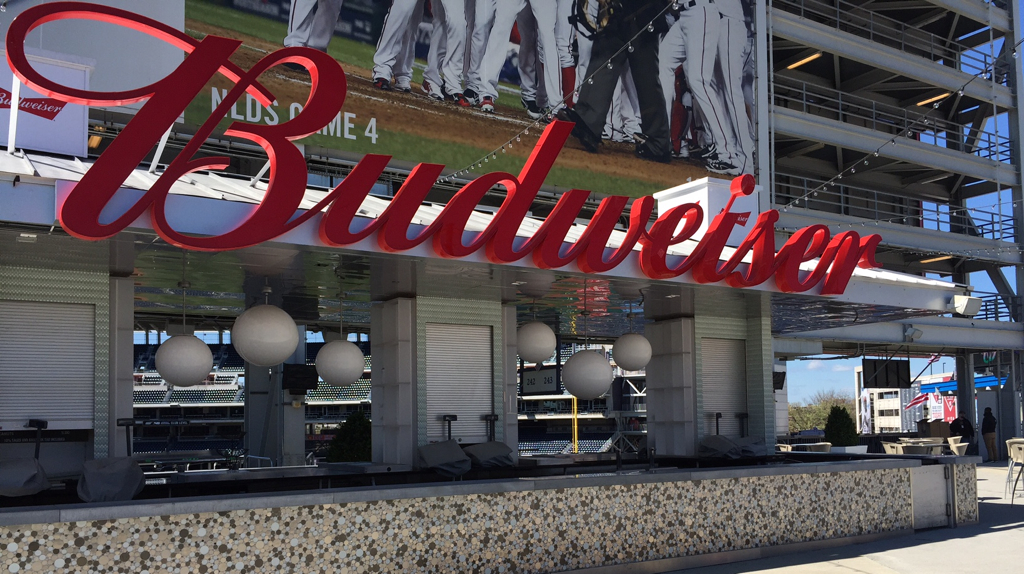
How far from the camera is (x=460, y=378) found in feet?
40.2

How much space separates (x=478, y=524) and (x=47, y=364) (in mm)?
4618

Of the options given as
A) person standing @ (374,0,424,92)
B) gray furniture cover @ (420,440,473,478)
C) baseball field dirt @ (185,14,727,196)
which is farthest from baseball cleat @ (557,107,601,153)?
gray furniture cover @ (420,440,473,478)

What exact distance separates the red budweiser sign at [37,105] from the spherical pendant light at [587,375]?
655 cm

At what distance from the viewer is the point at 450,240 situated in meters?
8.52

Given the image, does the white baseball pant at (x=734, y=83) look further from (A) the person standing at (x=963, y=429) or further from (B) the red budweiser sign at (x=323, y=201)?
(B) the red budweiser sign at (x=323, y=201)

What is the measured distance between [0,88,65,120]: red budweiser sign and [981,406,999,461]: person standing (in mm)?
26949

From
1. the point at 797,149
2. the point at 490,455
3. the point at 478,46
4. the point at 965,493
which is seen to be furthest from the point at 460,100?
the point at 797,149

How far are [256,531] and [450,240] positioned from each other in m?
2.99

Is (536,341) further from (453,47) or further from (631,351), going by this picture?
(453,47)

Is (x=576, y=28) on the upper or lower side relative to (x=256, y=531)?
upper

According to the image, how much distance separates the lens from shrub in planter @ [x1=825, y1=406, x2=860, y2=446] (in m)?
28.0

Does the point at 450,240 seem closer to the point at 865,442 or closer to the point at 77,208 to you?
the point at 77,208

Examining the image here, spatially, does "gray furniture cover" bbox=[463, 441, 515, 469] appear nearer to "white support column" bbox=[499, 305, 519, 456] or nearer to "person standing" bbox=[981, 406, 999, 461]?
"white support column" bbox=[499, 305, 519, 456]

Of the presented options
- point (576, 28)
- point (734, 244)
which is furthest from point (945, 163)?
point (734, 244)
